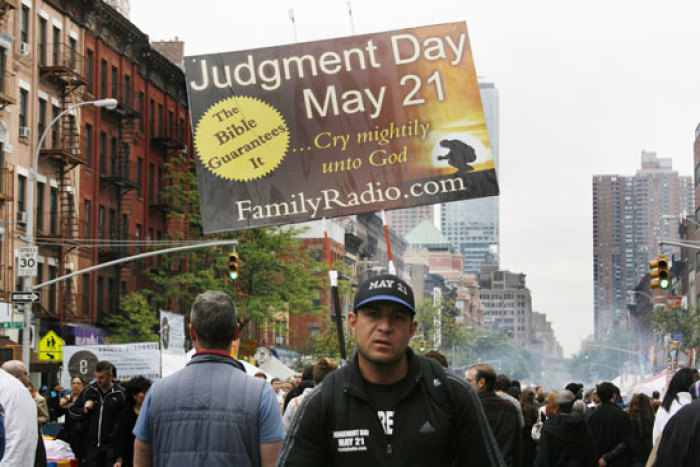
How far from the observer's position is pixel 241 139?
42.0 feet

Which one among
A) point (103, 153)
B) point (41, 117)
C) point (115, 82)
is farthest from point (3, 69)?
point (115, 82)

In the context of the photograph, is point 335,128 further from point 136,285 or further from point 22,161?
point 136,285

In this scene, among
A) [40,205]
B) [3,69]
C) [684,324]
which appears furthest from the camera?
[684,324]

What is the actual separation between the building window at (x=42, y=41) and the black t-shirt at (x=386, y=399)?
4870cm

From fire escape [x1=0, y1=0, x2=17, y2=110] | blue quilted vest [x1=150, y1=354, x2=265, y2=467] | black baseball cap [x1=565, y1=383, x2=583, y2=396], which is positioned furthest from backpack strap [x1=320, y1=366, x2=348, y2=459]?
fire escape [x1=0, y1=0, x2=17, y2=110]

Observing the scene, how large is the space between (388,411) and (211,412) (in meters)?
1.70

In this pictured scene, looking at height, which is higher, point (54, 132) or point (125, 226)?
point (54, 132)

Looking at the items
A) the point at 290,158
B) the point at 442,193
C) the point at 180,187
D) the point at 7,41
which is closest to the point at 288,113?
the point at 290,158

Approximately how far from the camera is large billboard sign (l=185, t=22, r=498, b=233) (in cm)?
1241

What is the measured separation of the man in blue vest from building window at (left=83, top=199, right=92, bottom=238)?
50.4 metres

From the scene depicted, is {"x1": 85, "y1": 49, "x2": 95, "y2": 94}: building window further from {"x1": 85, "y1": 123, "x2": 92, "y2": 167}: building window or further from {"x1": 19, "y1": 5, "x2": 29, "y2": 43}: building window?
{"x1": 19, "y1": 5, "x2": 29, "y2": 43}: building window

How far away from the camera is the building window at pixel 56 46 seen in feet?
176

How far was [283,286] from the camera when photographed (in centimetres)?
6331

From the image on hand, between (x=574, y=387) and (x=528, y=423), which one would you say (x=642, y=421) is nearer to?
(x=528, y=423)
